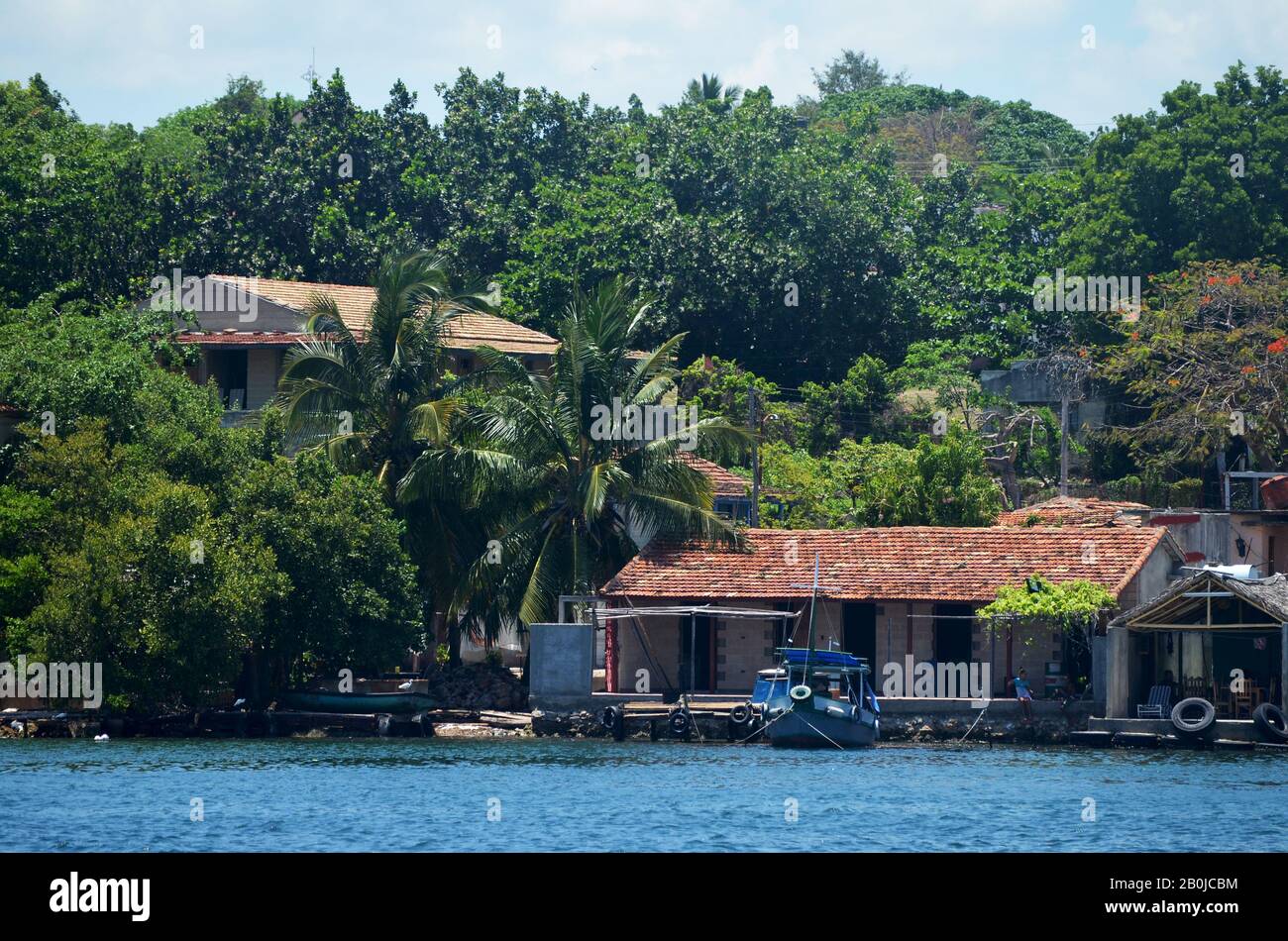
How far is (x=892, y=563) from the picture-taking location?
44750 mm

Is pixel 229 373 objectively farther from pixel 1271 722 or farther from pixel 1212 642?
pixel 1271 722

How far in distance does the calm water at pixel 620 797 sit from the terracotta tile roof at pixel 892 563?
15.0 ft

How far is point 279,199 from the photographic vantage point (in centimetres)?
6525

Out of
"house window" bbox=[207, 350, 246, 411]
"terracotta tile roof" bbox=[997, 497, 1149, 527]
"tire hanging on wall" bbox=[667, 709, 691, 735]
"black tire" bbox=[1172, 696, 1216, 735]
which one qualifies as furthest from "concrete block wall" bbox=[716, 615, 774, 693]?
"house window" bbox=[207, 350, 246, 411]

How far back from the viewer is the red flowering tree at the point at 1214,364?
53.2 metres

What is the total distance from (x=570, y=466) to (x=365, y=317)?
37.8 ft

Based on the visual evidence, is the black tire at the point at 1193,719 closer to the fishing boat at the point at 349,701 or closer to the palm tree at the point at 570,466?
the palm tree at the point at 570,466

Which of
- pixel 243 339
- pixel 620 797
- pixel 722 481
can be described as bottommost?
pixel 620 797

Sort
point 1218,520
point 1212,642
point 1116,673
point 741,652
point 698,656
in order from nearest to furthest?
1. point 1116,673
2. point 1212,642
3. point 741,652
4. point 698,656
5. point 1218,520

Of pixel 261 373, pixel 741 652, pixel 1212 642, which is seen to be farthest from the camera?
pixel 261 373

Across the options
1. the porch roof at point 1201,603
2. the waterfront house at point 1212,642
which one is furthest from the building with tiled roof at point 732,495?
the porch roof at point 1201,603

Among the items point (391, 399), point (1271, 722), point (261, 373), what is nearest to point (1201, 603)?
point (1271, 722)

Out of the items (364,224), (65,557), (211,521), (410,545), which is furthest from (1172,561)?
(364,224)

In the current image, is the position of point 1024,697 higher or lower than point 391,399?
lower
